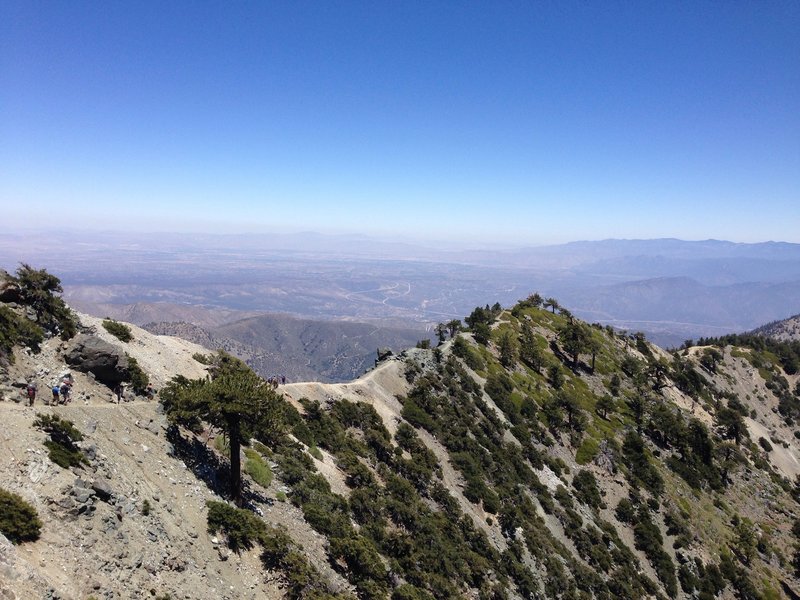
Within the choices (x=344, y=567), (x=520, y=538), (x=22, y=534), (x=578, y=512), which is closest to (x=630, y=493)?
(x=578, y=512)

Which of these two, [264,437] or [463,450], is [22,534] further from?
[463,450]

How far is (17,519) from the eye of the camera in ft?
43.4

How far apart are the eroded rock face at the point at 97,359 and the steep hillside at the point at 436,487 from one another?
757 mm

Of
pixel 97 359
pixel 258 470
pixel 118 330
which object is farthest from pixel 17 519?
pixel 118 330

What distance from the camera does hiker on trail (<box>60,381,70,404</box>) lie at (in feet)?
70.8

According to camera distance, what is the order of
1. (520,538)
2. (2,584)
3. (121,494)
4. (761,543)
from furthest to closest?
(761,543) < (520,538) < (121,494) < (2,584)

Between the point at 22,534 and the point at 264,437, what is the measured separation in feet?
37.7

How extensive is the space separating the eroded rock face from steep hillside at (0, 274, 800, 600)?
757mm

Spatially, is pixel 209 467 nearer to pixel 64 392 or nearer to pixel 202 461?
pixel 202 461

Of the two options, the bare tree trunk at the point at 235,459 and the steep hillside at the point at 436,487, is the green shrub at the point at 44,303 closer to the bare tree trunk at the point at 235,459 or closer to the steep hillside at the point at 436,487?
the steep hillside at the point at 436,487

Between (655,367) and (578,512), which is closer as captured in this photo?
(578,512)

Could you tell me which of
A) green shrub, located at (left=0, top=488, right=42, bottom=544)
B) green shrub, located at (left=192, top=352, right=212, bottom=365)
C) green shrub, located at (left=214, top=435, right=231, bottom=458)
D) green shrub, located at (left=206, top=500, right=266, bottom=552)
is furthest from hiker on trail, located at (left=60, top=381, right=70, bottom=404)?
green shrub, located at (left=192, top=352, right=212, bottom=365)

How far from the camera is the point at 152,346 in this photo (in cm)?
3500

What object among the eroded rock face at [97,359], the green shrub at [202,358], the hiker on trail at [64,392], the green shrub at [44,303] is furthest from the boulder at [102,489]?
the green shrub at [202,358]
